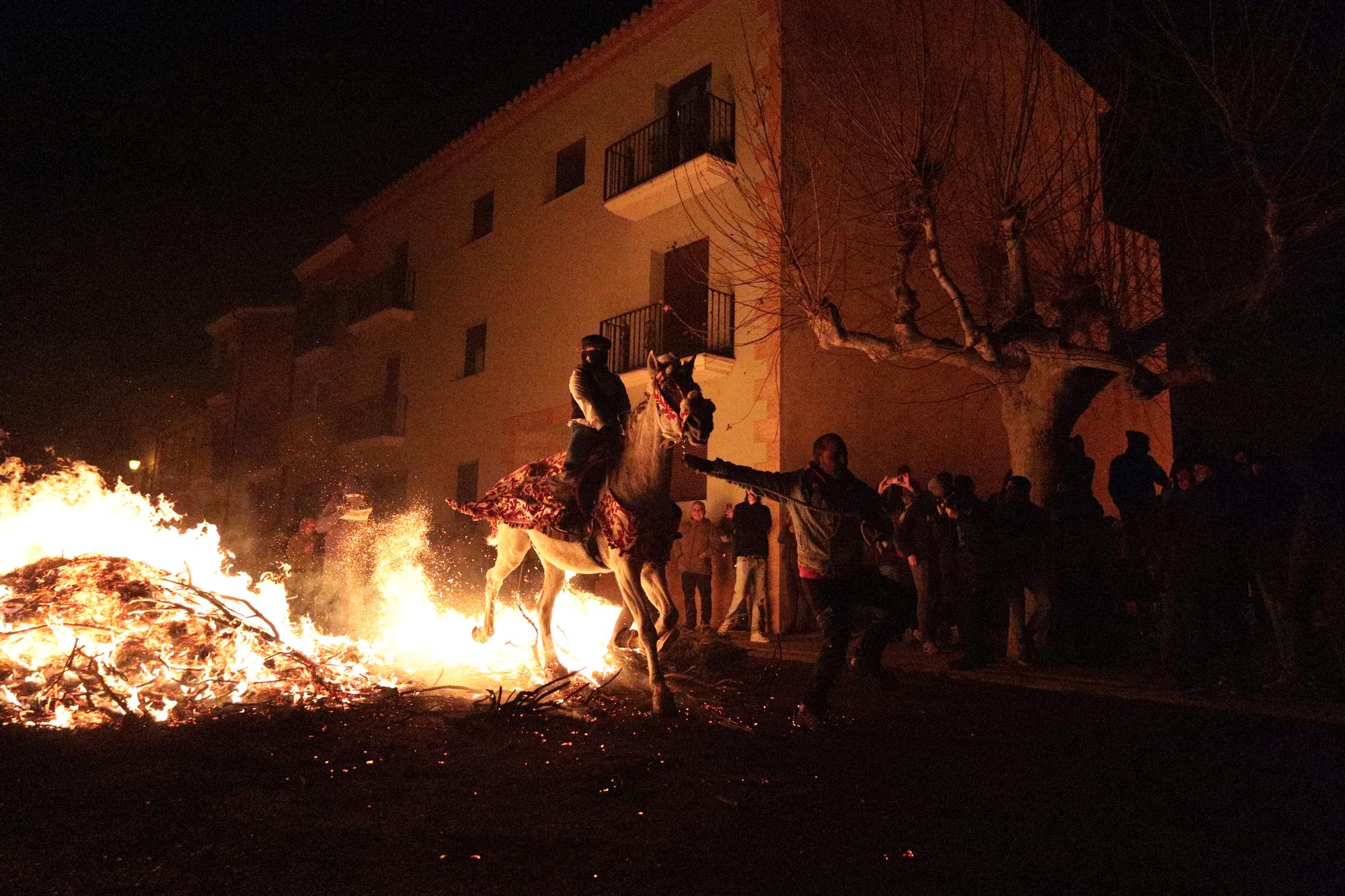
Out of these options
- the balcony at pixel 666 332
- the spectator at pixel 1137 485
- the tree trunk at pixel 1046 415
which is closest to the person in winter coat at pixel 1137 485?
A: the spectator at pixel 1137 485

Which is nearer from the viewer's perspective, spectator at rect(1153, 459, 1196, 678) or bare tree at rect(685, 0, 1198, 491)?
spectator at rect(1153, 459, 1196, 678)

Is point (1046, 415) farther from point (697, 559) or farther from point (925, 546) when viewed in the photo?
point (697, 559)

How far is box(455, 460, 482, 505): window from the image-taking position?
67.5 ft

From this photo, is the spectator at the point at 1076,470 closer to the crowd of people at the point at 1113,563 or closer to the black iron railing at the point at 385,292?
the crowd of people at the point at 1113,563

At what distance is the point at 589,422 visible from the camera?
280 inches

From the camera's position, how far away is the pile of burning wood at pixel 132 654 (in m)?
5.90

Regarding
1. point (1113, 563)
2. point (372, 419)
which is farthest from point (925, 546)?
point (372, 419)

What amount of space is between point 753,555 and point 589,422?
5.26 m

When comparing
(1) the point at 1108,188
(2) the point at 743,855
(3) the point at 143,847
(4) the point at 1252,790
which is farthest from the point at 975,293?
(3) the point at 143,847

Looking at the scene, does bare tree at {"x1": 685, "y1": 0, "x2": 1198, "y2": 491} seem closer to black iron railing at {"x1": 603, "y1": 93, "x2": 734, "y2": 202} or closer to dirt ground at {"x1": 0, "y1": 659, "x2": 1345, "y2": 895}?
black iron railing at {"x1": 603, "y1": 93, "x2": 734, "y2": 202}

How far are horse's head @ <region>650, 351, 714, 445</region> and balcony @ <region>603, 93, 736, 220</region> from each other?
7.87m

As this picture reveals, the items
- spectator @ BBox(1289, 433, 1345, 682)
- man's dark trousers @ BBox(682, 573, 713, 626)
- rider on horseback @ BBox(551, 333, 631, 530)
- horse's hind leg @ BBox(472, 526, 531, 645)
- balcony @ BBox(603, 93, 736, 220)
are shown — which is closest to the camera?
spectator @ BBox(1289, 433, 1345, 682)

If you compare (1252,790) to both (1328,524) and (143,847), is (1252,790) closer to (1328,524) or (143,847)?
(1328,524)

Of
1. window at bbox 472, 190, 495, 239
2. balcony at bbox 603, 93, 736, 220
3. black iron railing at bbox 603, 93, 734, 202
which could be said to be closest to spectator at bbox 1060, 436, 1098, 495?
balcony at bbox 603, 93, 736, 220
